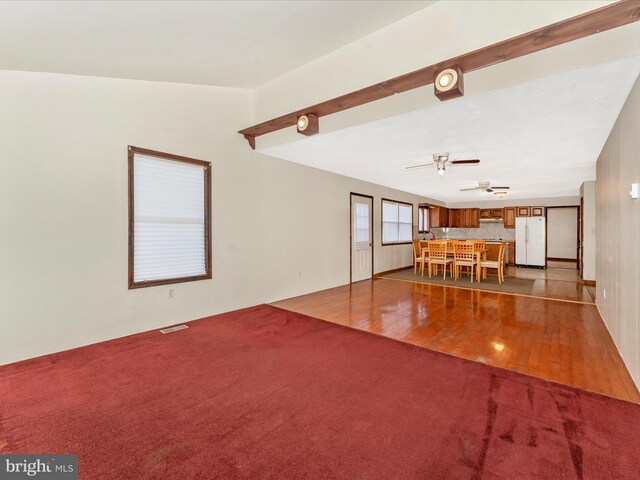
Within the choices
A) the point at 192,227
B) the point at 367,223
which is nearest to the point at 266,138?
the point at 192,227

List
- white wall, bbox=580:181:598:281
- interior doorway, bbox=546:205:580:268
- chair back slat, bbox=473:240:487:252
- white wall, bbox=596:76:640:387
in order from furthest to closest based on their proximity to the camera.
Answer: interior doorway, bbox=546:205:580:268 → chair back slat, bbox=473:240:487:252 → white wall, bbox=580:181:598:281 → white wall, bbox=596:76:640:387

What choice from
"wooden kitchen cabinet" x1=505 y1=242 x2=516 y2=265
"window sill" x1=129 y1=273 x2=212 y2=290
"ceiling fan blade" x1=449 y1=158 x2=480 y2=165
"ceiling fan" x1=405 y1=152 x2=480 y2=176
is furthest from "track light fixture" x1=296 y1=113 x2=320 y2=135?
"wooden kitchen cabinet" x1=505 y1=242 x2=516 y2=265

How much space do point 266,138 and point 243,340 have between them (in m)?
2.88

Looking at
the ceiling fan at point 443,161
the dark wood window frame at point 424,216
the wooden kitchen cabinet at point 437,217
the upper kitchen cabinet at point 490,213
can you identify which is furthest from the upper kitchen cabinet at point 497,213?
the ceiling fan at point 443,161

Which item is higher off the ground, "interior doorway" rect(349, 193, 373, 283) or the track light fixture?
the track light fixture

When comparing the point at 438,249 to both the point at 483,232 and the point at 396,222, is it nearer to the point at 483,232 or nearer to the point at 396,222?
the point at 396,222

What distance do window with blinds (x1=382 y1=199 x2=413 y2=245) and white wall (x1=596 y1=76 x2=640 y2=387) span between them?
4563 millimetres

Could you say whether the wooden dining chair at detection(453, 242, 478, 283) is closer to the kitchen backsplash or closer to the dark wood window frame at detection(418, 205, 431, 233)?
the dark wood window frame at detection(418, 205, 431, 233)

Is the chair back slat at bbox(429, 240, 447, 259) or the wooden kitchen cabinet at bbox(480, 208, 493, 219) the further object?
the wooden kitchen cabinet at bbox(480, 208, 493, 219)

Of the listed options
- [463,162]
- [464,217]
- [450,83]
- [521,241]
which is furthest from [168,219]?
[464,217]

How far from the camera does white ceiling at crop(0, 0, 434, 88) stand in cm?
207

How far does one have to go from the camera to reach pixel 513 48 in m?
2.21

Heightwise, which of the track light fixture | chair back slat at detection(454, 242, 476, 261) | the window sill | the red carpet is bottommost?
the red carpet

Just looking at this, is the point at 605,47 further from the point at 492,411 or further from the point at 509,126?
the point at 492,411
